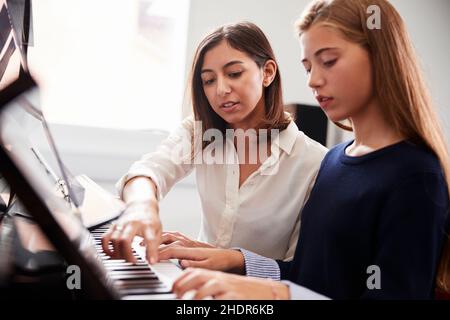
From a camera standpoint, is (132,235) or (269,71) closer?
(132,235)

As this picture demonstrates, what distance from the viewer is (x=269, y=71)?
132 centimetres

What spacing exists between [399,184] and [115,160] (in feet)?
5.52

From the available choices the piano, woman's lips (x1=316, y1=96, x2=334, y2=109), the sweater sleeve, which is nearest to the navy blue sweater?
the sweater sleeve

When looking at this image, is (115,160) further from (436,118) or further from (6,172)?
(6,172)

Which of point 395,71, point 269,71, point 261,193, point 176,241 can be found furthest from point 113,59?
point 395,71

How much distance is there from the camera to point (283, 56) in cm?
257

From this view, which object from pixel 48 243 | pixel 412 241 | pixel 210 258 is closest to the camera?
pixel 48 243

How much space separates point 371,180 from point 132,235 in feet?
1.26

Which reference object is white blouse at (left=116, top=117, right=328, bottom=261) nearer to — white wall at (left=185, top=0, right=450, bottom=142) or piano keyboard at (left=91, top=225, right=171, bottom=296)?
piano keyboard at (left=91, top=225, right=171, bottom=296)

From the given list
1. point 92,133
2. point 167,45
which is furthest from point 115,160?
point 167,45

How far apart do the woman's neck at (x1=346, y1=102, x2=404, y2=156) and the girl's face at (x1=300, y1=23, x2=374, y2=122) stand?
1 cm

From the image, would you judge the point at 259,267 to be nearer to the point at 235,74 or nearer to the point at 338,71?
the point at 338,71

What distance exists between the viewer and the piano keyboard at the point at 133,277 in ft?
2.14

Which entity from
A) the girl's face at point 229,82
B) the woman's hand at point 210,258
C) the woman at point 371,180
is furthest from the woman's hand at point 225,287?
the girl's face at point 229,82
